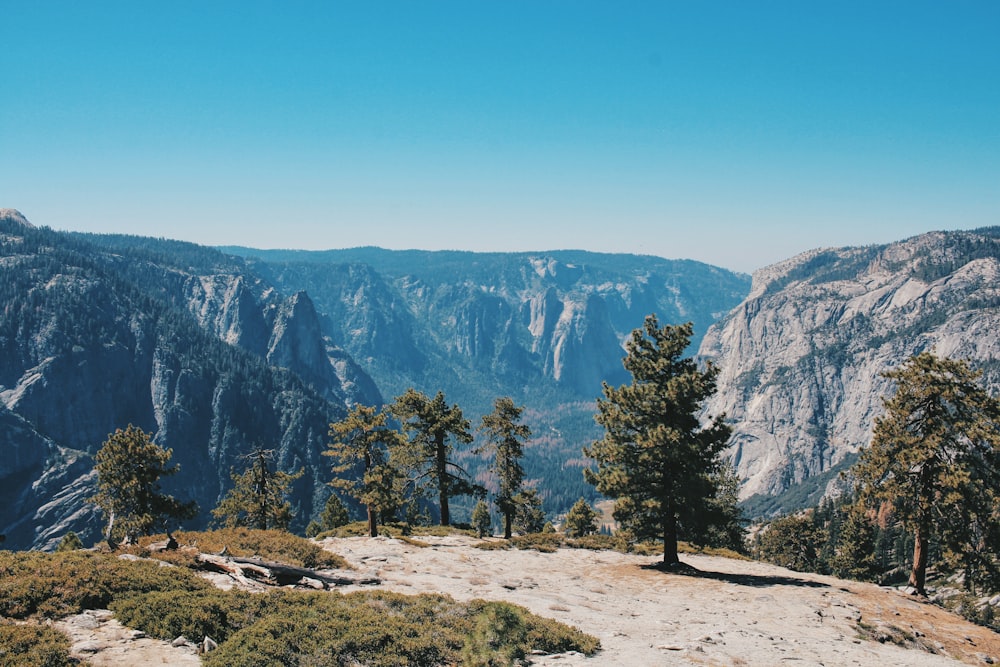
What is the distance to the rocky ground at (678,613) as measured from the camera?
1747 centimetres

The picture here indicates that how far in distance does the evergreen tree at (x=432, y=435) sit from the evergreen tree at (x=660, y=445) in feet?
51.4

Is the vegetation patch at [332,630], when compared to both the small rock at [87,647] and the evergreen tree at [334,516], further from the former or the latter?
the evergreen tree at [334,516]

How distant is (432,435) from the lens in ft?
156

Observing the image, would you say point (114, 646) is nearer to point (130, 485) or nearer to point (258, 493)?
point (130, 485)

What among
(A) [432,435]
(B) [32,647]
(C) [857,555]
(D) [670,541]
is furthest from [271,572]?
(C) [857,555]

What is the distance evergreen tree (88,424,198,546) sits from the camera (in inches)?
1244

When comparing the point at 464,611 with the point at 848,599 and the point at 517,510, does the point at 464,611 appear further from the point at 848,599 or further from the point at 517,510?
the point at 517,510

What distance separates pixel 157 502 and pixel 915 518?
40.5m

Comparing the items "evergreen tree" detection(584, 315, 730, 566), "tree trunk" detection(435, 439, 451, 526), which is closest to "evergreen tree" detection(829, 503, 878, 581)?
"evergreen tree" detection(584, 315, 730, 566)

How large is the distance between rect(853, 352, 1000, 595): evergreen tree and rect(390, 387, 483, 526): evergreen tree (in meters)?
27.8

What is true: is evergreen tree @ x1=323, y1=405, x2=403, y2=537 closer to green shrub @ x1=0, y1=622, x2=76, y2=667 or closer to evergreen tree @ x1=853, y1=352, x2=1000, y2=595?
green shrub @ x1=0, y1=622, x2=76, y2=667

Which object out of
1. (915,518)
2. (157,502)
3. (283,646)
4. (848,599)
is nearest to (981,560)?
(915,518)

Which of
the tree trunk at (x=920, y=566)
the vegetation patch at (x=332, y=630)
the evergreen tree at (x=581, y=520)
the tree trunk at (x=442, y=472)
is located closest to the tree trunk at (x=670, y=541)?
the tree trunk at (x=920, y=566)

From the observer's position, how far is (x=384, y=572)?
28625 mm
